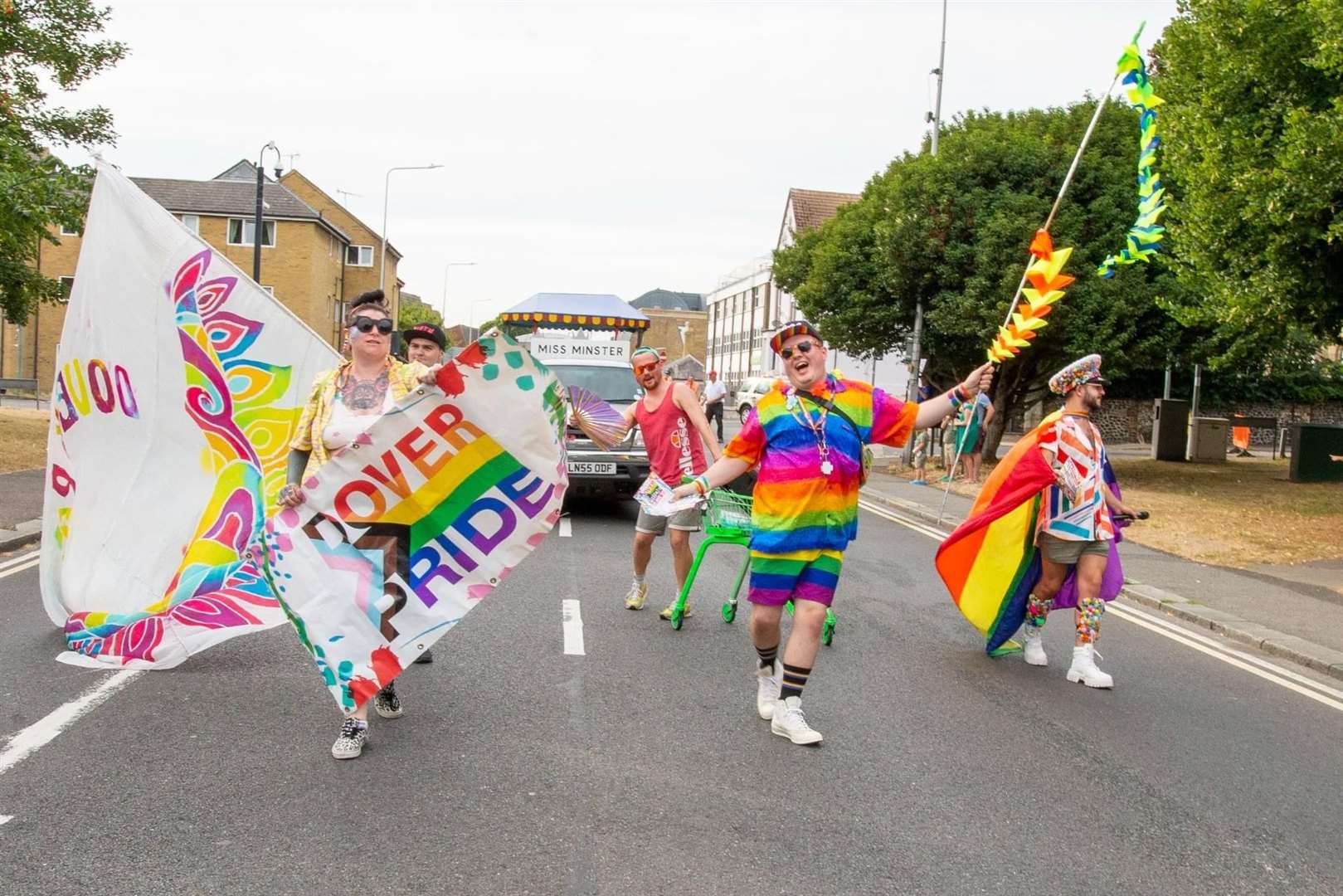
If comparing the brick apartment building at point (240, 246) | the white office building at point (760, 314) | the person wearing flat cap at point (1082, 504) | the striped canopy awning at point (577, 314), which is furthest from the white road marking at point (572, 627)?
the brick apartment building at point (240, 246)

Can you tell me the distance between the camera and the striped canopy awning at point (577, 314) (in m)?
19.7

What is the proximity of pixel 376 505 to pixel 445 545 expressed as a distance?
375mm

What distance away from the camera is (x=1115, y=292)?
73.0 ft

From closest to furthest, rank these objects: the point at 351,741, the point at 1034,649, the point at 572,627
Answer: the point at 351,741 < the point at 1034,649 < the point at 572,627

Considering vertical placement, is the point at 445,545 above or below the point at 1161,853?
above

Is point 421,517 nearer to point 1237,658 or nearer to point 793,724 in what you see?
point 793,724

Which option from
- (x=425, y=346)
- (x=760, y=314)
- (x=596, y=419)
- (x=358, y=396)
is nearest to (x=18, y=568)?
(x=425, y=346)

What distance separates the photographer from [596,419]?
7328 mm

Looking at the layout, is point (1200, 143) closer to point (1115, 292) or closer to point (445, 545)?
point (1115, 292)

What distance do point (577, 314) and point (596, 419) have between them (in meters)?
12.7

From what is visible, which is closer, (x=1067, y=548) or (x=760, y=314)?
(x=1067, y=548)

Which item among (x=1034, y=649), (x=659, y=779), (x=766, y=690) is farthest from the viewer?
(x=1034, y=649)

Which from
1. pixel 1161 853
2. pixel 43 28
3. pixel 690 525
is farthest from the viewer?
pixel 43 28

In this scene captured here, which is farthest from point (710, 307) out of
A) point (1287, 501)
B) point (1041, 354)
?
point (1287, 501)
